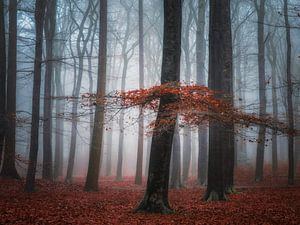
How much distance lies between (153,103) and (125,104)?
3.18 feet

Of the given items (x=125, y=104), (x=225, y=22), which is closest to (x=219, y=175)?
(x=125, y=104)

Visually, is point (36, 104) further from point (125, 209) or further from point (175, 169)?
point (175, 169)

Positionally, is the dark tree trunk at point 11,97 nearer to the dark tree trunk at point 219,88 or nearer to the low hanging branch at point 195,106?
the low hanging branch at point 195,106

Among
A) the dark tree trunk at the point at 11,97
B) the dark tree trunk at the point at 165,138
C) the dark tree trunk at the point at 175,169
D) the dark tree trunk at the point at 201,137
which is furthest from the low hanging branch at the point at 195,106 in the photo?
the dark tree trunk at the point at 201,137

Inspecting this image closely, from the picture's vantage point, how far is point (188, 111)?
8.93m

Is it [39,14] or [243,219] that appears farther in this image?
[39,14]

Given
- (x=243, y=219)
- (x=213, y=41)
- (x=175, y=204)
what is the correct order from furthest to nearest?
(x=213, y=41) < (x=175, y=204) < (x=243, y=219)

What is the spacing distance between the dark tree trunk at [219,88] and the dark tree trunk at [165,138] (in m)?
2.11

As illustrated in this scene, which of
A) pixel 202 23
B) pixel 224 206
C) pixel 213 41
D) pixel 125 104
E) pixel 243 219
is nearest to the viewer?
pixel 243 219

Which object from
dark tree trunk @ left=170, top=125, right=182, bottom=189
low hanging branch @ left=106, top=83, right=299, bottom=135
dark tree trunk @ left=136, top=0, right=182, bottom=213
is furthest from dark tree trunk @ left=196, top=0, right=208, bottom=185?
low hanging branch @ left=106, top=83, right=299, bottom=135

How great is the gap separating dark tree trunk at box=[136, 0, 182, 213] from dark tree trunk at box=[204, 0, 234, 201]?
2.11 metres

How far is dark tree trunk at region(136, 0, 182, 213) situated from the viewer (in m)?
9.66

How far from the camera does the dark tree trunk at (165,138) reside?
9.66 m

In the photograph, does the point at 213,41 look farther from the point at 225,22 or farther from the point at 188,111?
the point at 188,111
